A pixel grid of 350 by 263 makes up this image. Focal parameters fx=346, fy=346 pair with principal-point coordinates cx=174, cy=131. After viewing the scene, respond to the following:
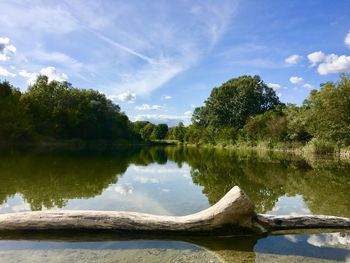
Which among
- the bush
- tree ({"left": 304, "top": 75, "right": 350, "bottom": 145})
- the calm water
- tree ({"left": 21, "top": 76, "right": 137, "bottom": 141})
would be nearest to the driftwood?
the calm water

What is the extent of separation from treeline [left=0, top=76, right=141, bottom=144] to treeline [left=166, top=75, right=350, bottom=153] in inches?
805

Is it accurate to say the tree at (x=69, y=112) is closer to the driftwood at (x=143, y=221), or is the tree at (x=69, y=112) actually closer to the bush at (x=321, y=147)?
the bush at (x=321, y=147)

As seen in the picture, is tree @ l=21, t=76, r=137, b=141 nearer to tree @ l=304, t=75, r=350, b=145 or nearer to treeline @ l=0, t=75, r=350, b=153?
treeline @ l=0, t=75, r=350, b=153

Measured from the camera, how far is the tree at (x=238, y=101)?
2958 inches

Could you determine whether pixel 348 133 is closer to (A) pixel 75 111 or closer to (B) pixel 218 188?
(B) pixel 218 188

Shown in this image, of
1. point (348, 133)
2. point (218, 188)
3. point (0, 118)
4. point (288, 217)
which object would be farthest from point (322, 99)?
point (0, 118)

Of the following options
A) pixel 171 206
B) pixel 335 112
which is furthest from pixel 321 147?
pixel 171 206

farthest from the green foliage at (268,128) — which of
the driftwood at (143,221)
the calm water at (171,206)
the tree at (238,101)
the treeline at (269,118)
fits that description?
the driftwood at (143,221)

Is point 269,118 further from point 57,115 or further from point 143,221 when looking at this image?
point 143,221

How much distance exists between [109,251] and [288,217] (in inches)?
144

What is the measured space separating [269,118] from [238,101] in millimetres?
24354

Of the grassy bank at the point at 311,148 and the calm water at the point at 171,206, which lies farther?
the grassy bank at the point at 311,148

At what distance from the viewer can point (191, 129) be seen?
290 feet

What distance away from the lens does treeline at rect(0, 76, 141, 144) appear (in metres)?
46.0
